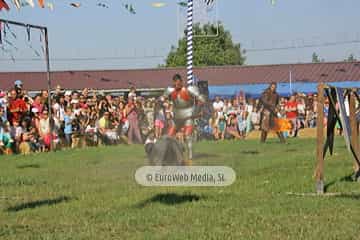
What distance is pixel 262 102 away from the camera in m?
22.3

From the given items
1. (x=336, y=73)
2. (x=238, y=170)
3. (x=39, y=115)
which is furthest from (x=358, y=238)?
(x=336, y=73)

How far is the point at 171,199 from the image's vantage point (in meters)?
9.05

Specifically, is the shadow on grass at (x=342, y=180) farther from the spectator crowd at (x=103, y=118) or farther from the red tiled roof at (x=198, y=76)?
the red tiled roof at (x=198, y=76)

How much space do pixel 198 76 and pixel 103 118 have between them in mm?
25336

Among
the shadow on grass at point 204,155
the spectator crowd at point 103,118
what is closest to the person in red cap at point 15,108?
the spectator crowd at point 103,118

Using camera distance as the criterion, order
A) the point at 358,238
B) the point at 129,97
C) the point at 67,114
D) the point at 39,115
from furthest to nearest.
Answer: the point at 129,97
the point at 67,114
the point at 39,115
the point at 358,238

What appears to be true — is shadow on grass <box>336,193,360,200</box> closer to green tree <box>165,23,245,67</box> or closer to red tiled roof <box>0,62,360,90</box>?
red tiled roof <box>0,62,360,90</box>

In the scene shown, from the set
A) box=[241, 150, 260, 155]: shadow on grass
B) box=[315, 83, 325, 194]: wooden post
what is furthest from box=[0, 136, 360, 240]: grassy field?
box=[241, 150, 260, 155]: shadow on grass

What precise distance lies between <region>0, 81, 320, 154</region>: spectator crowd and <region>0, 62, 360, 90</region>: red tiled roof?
63.1 ft

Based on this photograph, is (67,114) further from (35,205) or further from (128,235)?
(128,235)

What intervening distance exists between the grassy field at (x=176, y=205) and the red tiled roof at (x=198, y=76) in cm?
3319

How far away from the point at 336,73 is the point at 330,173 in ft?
125

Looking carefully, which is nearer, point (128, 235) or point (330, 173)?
point (128, 235)

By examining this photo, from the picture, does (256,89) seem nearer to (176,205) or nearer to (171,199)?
(171,199)
